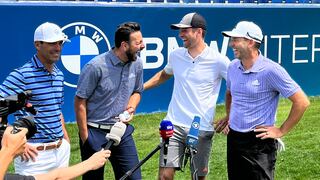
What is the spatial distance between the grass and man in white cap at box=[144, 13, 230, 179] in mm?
1838

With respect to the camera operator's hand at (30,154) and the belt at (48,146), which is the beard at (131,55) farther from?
the camera operator's hand at (30,154)

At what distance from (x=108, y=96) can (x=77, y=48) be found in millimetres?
5433

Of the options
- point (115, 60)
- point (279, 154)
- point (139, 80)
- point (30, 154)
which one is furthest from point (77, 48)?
point (30, 154)

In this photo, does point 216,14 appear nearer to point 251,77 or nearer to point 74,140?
point 74,140

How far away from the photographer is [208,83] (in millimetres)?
5902

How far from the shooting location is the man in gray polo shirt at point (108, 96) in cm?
545

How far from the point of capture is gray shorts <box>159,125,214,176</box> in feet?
19.5

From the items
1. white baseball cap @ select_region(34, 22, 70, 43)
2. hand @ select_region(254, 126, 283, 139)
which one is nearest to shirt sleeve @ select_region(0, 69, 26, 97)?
white baseball cap @ select_region(34, 22, 70, 43)

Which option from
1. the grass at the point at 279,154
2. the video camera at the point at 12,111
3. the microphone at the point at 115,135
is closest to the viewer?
the video camera at the point at 12,111

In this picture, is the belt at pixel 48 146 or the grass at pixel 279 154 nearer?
the belt at pixel 48 146

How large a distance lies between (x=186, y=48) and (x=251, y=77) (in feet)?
3.55

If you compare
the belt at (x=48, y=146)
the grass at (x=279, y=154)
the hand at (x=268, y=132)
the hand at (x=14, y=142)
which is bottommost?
the grass at (x=279, y=154)

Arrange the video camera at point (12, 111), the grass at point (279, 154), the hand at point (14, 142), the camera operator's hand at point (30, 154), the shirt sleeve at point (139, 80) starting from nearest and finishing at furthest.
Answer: the hand at point (14, 142)
the video camera at point (12, 111)
the camera operator's hand at point (30, 154)
the shirt sleeve at point (139, 80)
the grass at point (279, 154)

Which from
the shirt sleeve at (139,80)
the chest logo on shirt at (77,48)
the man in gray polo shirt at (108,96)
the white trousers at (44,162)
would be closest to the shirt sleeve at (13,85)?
the white trousers at (44,162)
